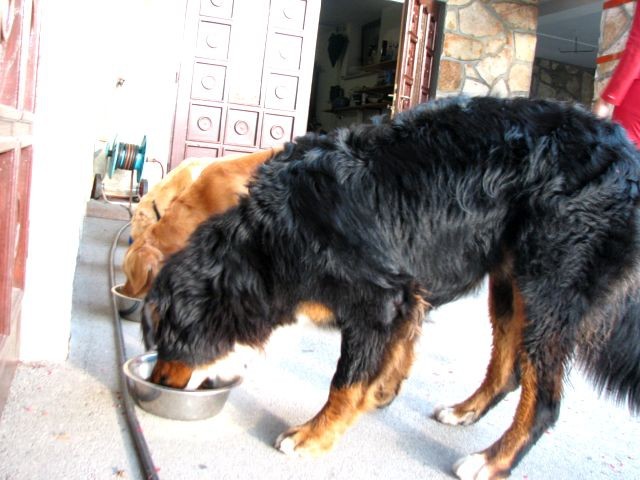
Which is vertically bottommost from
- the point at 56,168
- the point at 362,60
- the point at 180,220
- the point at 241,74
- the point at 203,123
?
the point at 180,220

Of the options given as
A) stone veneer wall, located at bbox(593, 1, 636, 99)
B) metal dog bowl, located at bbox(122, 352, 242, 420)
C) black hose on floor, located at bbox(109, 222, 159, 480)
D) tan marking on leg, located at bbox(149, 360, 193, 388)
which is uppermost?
stone veneer wall, located at bbox(593, 1, 636, 99)

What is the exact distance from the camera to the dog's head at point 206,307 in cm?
185

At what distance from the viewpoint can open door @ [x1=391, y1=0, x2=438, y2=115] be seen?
7.12 metres

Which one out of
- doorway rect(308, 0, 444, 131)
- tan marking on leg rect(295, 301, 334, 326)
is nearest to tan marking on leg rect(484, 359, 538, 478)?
tan marking on leg rect(295, 301, 334, 326)

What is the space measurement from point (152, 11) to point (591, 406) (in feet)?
20.7

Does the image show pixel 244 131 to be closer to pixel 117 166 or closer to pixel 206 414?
pixel 117 166

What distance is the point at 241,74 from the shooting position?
728cm

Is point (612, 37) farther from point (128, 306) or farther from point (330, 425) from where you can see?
point (330, 425)

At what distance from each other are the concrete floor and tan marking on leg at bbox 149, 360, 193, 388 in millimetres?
129

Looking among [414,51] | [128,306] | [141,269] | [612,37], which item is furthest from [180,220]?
[414,51]

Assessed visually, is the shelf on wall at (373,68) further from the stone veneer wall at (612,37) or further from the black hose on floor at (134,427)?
the black hose on floor at (134,427)

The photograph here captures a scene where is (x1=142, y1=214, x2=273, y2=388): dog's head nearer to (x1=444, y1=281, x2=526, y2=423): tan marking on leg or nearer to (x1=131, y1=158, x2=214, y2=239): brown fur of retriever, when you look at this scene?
(x1=444, y1=281, x2=526, y2=423): tan marking on leg

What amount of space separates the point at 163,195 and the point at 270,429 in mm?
2244

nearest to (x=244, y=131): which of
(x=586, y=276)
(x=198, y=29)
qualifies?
(x=198, y=29)
